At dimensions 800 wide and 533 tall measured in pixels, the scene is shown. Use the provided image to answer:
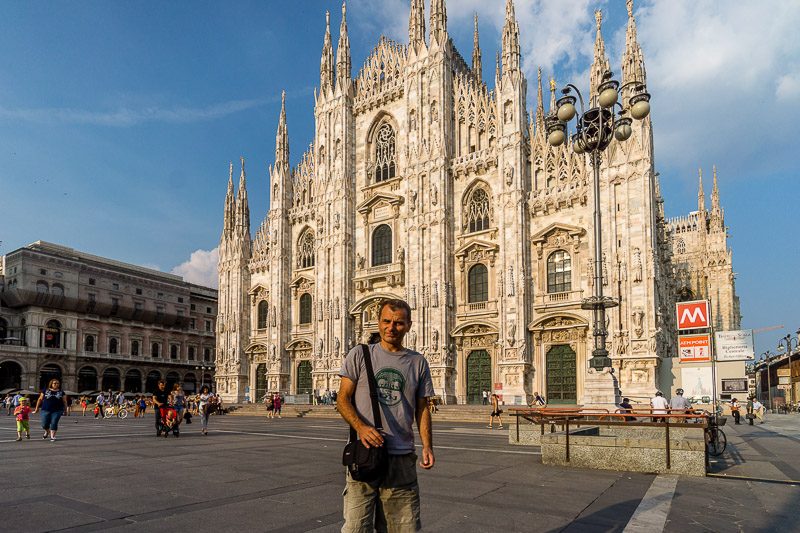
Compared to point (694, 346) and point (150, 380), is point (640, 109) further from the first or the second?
point (150, 380)

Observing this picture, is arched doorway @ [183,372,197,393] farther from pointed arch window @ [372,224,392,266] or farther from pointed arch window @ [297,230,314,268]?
pointed arch window @ [372,224,392,266]

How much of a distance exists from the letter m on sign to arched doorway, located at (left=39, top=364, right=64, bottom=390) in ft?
186

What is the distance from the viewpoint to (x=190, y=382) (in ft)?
232

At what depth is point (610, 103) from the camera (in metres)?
15.7

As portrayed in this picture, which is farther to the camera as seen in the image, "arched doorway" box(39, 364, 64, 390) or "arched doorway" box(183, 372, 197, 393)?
"arched doorway" box(183, 372, 197, 393)

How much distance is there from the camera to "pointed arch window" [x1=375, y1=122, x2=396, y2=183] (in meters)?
39.4

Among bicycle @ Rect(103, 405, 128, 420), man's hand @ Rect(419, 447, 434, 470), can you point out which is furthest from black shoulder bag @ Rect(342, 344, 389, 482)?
bicycle @ Rect(103, 405, 128, 420)

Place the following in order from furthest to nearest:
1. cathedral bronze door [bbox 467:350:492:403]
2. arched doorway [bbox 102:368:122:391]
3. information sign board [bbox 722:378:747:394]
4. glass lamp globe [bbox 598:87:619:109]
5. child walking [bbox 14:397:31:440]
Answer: arched doorway [bbox 102:368:122:391] → cathedral bronze door [bbox 467:350:492:403] → information sign board [bbox 722:378:747:394] → glass lamp globe [bbox 598:87:619:109] → child walking [bbox 14:397:31:440]

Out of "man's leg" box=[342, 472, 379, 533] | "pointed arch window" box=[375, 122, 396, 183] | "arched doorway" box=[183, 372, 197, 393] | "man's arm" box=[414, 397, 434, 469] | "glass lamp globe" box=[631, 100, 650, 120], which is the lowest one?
"arched doorway" box=[183, 372, 197, 393]

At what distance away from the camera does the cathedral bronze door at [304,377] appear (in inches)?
1631

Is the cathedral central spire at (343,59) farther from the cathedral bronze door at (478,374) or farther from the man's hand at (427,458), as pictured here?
the man's hand at (427,458)

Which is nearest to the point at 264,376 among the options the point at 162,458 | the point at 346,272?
the point at 346,272

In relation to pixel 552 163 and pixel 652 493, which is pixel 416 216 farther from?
pixel 652 493

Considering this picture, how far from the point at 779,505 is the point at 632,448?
8.47 ft
